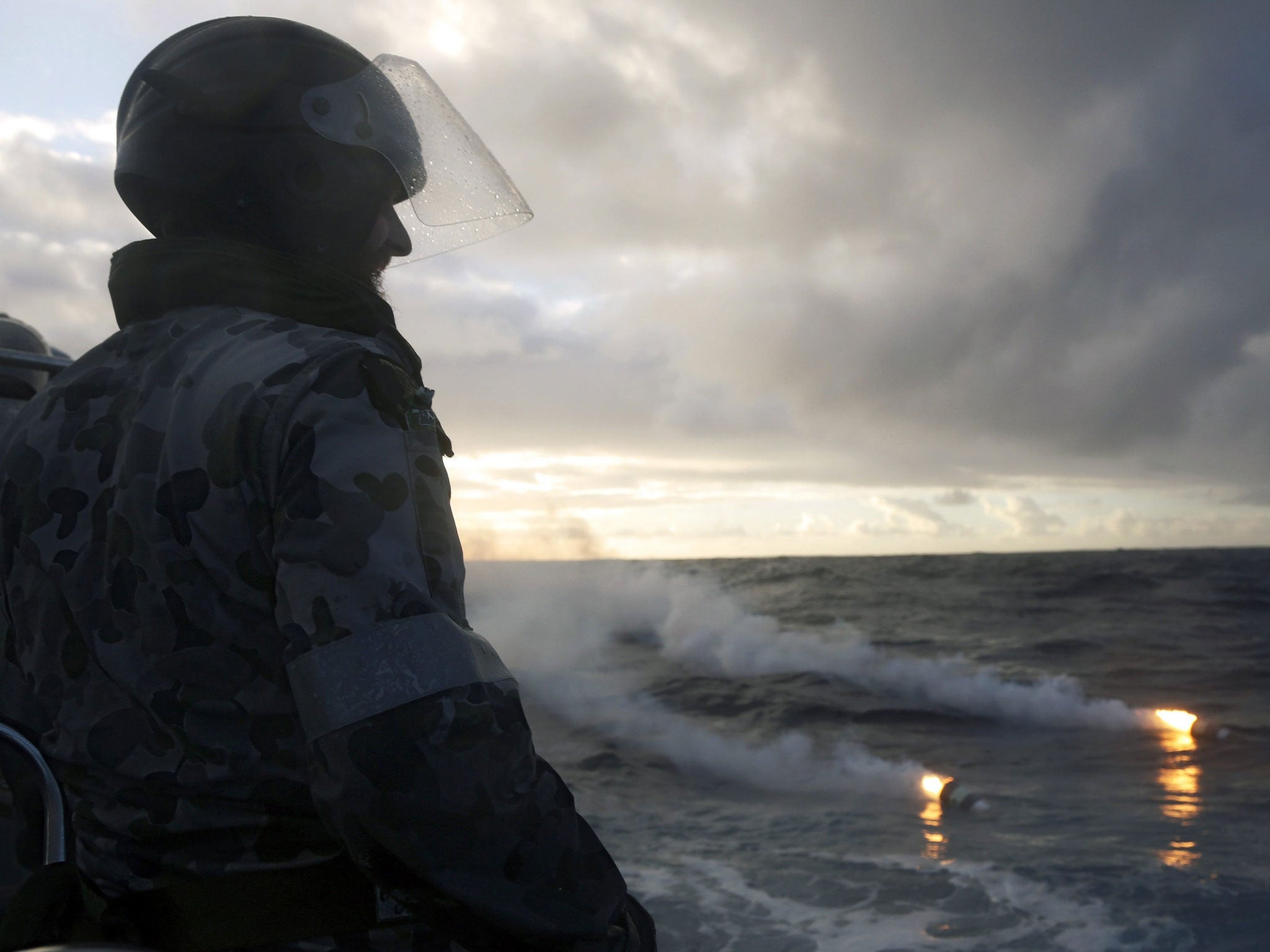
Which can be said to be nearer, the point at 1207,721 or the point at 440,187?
the point at 440,187

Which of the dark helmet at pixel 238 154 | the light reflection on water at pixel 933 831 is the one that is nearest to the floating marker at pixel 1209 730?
the light reflection on water at pixel 933 831

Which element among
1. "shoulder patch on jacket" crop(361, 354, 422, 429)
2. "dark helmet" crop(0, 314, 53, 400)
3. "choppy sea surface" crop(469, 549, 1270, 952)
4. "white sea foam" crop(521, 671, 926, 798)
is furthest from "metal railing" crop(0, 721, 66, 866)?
"white sea foam" crop(521, 671, 926, 798)

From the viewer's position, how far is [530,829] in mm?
1031

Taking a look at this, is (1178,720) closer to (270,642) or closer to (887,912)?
(887,912)

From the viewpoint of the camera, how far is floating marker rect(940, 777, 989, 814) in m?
9.38

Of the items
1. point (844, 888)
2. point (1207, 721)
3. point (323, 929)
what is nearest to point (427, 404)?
point (323, 929)

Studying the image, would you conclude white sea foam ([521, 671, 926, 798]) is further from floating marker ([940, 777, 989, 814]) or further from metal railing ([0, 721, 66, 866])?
metal railing ([0, 721, 66, 866])

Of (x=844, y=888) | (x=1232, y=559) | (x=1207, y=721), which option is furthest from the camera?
(x=1232, y=559)

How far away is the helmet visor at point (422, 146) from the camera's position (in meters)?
1.43

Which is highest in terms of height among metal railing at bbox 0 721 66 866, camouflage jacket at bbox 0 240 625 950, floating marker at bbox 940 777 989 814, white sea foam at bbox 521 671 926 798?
camouflage jacket at bbox 0 240 625 950

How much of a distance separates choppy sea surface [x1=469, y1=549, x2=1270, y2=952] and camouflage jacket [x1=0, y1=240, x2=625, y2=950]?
6.35 m

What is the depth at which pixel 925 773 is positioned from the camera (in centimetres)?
1096

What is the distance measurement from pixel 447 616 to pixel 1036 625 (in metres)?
28.7

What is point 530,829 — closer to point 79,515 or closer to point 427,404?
point 427,404
